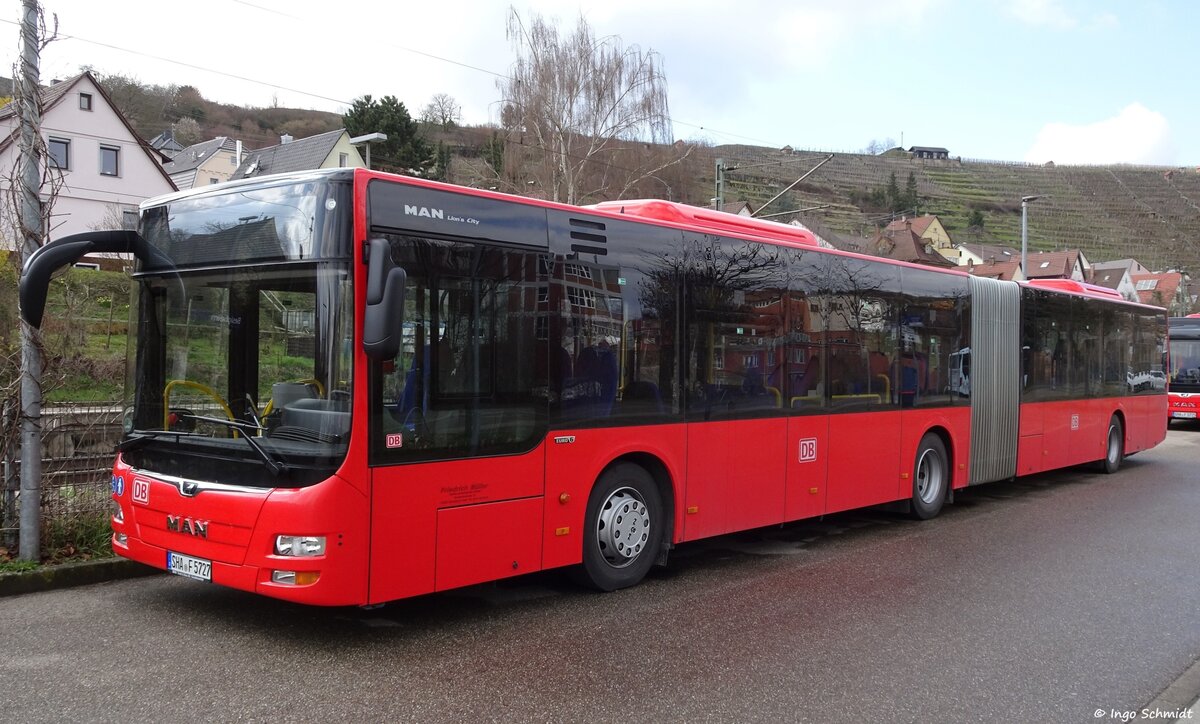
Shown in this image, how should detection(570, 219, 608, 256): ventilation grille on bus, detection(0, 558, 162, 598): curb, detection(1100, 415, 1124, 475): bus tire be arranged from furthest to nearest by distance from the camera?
detection(1100, 415, 1124, 475): bus tire, detection(570, 219, 608, 256): ventilation grille on bus, detection(0, 558, 162, 598): curb

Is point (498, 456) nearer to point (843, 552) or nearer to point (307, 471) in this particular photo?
point (307, 471)

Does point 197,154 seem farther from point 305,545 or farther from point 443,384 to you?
point 305,545

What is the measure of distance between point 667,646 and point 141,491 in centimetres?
350

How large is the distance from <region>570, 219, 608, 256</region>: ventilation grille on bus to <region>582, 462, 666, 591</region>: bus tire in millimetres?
1628

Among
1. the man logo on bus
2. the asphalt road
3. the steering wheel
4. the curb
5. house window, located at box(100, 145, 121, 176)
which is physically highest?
house window, located at box(100, 145, 121, 176)

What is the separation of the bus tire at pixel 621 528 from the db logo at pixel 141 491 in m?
2.90

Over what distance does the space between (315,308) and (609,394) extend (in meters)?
2.33

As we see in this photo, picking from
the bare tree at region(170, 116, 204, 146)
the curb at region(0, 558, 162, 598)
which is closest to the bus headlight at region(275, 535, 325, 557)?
the curb at region(0, 558, 162, 598)

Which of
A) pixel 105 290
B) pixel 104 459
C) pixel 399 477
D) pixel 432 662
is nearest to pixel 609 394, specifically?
pixel 399 477

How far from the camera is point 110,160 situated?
4194 cm

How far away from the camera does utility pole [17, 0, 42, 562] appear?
6.59 m

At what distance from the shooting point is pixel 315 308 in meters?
5.11

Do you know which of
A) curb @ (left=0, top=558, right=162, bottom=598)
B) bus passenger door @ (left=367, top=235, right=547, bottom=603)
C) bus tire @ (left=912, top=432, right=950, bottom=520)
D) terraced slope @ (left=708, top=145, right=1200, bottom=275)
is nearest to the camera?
bus passenger door @ (left=367, top=235, right=547, bottom=603)

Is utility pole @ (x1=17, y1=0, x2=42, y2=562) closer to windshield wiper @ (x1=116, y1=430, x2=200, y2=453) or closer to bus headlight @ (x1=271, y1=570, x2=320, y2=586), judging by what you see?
windshield wiper @ (x1=116, y1=430, x2=200, y2=453)
